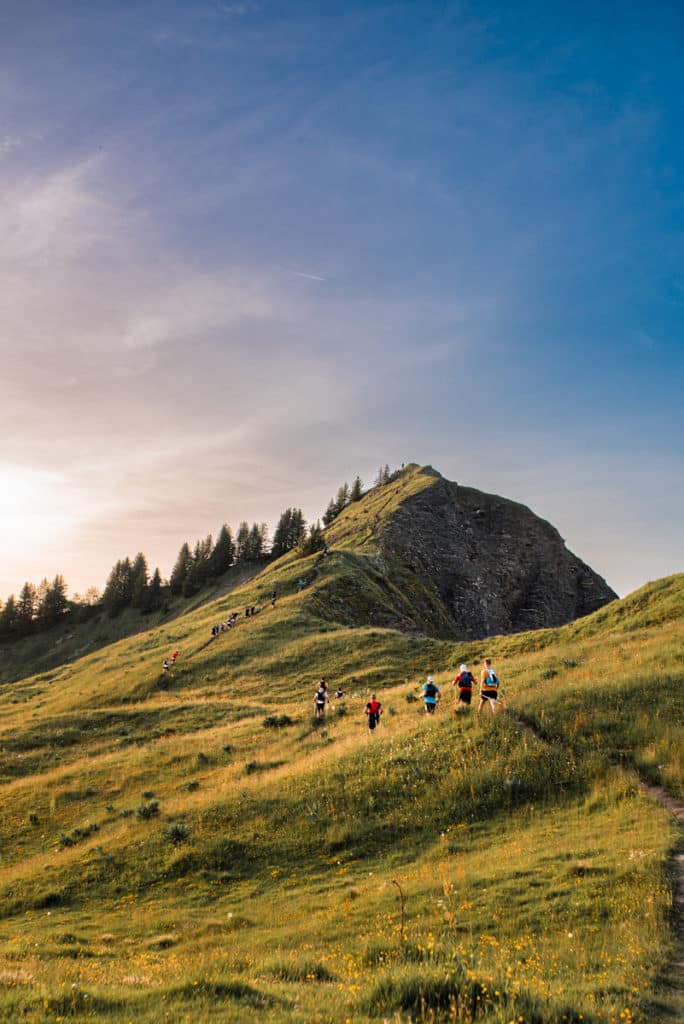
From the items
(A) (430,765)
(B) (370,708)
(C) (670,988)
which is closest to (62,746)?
(B) (370,708)

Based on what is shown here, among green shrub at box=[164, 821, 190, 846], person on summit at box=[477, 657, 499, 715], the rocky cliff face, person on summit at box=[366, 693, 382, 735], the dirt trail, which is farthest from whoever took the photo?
the rocky cliff face

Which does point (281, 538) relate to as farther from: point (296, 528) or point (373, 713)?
point (373, 713)

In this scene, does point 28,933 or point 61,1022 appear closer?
point 61,1022

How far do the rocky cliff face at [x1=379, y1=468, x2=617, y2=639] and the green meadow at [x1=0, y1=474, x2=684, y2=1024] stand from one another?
63.2 m

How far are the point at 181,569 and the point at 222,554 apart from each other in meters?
12.4

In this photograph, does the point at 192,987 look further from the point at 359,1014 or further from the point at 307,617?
the point at 307,617

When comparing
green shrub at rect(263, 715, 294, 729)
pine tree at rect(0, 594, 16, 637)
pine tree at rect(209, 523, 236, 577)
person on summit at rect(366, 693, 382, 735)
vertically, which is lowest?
green shrub at rect(263, 715, 294, 729)

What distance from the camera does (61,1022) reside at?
6996 millimetres

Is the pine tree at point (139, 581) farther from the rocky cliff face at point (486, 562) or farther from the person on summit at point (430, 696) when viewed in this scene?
the person on summit at point (430, 696)

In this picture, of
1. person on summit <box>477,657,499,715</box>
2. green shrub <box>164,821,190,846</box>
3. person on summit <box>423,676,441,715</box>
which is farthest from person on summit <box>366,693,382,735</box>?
green shrub <box>164,821,190,846</box>

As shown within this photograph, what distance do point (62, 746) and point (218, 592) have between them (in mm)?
96313

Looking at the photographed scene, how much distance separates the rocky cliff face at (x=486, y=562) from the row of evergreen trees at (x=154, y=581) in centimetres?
3738

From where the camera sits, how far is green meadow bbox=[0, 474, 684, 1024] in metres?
7.95

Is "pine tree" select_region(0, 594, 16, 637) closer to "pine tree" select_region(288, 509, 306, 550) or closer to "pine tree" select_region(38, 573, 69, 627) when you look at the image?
"pine tree" select_region(38, 573, 69, 627)
